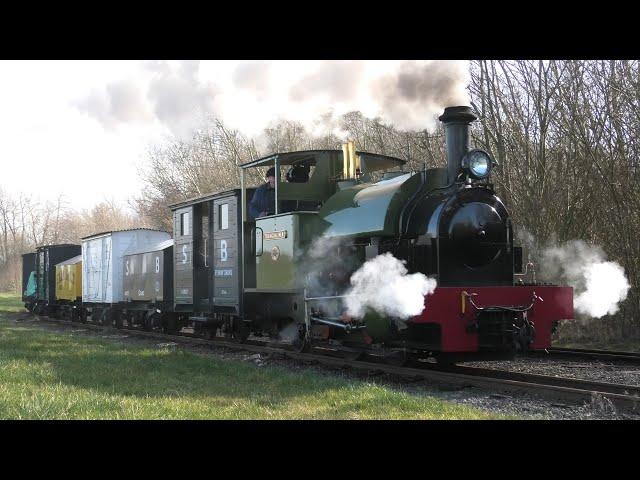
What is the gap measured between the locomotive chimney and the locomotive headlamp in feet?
0.40

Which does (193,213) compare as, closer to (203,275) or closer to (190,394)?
(203,275)

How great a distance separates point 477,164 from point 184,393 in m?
4.40

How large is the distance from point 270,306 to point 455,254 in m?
3.93

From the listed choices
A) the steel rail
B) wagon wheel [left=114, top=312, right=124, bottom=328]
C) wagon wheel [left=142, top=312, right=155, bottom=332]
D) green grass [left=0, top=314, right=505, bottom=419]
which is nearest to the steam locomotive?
green grass [left=0, top=314, right=505, bottom=419]

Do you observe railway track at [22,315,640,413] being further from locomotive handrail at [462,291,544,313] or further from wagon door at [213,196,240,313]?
wagon door at [213,196,240,313]

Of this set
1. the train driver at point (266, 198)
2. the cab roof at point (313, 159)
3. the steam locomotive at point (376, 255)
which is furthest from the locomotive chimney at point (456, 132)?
the train driver at point (266, 198)

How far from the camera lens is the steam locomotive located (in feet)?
25.5

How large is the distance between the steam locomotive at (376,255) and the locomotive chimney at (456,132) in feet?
0.04

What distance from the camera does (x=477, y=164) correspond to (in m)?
8.00

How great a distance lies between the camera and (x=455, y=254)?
791 centimetres

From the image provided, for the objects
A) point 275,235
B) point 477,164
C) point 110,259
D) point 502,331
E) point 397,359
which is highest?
point 477,164

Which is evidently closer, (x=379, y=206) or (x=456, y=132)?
(x=456, y=132)

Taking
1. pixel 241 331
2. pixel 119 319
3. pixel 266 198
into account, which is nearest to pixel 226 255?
pixel 241 331

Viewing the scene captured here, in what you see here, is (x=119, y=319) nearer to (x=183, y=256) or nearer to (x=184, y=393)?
(x=183, y=256)
